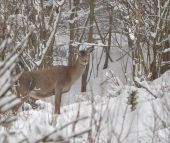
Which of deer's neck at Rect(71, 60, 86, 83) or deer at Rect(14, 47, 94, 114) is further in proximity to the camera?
deer's neck at Rect(71, 60, 86, 83)

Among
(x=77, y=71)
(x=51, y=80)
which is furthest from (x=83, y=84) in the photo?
(x=51, y=80)

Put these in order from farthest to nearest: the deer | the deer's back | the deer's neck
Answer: the deer's neck < the deer's back < the deer

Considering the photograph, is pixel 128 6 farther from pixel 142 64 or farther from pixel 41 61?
pixel 41 61

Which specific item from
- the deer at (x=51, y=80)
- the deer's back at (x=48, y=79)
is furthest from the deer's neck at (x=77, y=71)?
the deer's back at (x=48, y=79)

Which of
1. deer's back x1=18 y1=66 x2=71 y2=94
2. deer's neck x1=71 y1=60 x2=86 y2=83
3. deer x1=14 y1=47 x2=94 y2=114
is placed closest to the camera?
deer x1=14 y1=47 x2=94 y2=114

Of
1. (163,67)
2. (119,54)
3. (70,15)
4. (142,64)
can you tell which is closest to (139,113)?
(142,64)

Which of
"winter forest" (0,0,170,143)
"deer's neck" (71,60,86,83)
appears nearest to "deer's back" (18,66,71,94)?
"winter forest" (0,0,170,143)

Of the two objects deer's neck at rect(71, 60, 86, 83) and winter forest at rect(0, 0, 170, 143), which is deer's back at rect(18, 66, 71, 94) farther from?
deer's neck at rect(71, 60, 86, 83)

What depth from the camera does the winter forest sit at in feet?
9.53

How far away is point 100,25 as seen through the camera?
1040 inches

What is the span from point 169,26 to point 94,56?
1306cm

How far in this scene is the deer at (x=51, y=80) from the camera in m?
11.0

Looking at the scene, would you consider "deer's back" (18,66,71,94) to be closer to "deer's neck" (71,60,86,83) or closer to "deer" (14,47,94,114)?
"deer" (14,47,94,114)

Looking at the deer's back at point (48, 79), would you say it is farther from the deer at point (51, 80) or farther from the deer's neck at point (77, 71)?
the deer's neck at point (77, 71)
